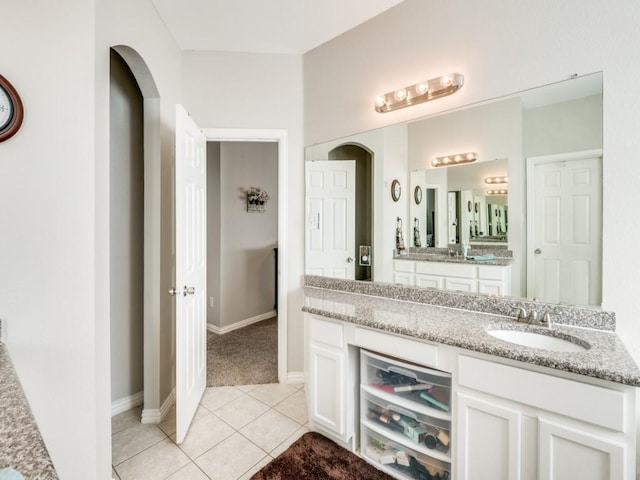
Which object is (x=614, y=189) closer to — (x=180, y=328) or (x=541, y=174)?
(x=541, y=174)

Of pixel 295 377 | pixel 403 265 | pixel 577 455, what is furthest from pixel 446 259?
pixel 295 377

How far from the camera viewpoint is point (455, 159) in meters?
1.85

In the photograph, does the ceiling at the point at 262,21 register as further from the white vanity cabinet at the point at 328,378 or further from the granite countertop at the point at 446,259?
the white vanity cabinet at the point at 328,378

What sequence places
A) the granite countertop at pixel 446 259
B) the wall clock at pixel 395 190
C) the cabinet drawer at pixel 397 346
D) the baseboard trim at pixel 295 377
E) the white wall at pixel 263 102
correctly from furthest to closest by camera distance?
the baseboard trim at pixel 295 377
the white wall at pixel 263 102
the wall clock at pixel 395 190
the granite countertop at pixel 446 259
the cabinet drawer at pixel 397 346

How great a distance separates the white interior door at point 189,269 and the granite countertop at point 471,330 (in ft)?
2.58

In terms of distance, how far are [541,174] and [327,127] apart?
1480 mm

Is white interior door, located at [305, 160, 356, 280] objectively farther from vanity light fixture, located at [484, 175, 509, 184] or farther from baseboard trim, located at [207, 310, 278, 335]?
baseboard trim, located at [207, 310, 278, 335]

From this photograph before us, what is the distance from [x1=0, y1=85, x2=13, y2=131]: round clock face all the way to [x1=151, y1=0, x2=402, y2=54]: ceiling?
4.19 ft

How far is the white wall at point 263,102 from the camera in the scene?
2.49 metres

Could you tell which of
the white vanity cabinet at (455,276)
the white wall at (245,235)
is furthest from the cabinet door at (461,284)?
the white wall at (245,235)

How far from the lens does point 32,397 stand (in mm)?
1248

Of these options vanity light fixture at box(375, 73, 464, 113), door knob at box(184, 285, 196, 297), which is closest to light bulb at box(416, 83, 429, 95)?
vanity light fixture at box(375, 73, 464, 113)

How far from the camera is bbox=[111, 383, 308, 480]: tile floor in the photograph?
1.67 meters

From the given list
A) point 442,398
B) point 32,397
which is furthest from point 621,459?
point 32,397
